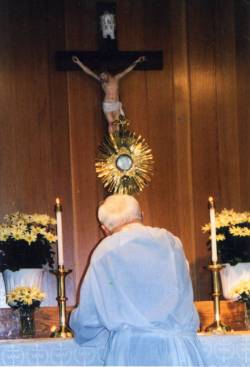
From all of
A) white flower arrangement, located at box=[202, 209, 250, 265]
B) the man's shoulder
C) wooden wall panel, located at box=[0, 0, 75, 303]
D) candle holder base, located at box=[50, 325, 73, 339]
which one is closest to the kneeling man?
the man's shoulder

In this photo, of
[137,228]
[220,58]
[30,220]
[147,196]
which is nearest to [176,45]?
[220,58]

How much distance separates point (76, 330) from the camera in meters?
3.50

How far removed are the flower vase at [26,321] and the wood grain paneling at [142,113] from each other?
3.74ft

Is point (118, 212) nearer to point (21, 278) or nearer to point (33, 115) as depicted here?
point (21, 278)

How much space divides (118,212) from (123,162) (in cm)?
156

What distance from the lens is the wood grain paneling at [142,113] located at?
5.27 m

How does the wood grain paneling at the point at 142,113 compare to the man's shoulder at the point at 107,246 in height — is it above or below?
above

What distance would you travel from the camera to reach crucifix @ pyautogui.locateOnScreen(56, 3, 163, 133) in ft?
17.3

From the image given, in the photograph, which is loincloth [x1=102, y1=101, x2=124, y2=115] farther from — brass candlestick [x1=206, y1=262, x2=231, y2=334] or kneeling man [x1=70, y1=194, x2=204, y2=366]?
→ kneeling man [x1=70, y1=194, x2=204, y2=366]

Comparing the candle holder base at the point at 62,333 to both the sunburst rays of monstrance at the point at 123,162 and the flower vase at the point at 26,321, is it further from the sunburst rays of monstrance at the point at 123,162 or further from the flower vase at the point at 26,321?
the sunburst rays of monstrance at the point at 123,162

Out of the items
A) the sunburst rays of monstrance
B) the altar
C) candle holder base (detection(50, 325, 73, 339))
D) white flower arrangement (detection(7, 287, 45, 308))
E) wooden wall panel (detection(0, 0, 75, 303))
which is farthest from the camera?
wooden wall panel (detection(0, 0, 75, 303))

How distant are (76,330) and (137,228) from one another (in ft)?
1.70

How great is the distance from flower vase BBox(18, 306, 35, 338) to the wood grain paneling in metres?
1.14

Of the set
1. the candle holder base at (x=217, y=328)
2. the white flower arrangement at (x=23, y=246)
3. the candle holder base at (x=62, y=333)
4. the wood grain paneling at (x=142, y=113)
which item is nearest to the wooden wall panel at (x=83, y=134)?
the wood grain paneling at (x=142, y=113)
